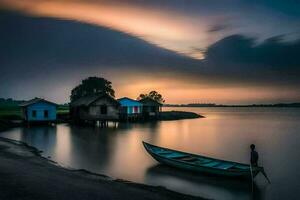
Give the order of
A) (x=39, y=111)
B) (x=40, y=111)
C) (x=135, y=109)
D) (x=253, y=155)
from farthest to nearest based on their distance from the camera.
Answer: (x=135, y=109), (x=40, y=111), (x=39, y=111), (x=253, y=155)

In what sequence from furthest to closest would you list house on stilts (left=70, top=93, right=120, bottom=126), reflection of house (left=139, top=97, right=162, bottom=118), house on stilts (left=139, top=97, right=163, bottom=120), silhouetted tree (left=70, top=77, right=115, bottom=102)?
1. silhouetted tree (left=70, top=77, right=115, bottom=102)
2. reflection of house (left=139, top=97, right=162, bottom=118)
3. house on stilts (left=139, top=97, right=163, bottom=120)
4. house on stilts (left=70, top=93, right=120, bottom=126)

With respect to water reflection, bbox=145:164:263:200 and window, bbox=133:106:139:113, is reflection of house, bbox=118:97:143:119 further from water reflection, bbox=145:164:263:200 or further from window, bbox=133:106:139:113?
water reflection, bbox=145:164:263:200

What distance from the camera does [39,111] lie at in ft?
165

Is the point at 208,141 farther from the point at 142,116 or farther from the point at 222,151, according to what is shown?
the point at 142,116

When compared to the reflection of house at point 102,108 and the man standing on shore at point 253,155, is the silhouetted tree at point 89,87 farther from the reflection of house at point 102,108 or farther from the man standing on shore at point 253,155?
the man standing on shore at point 253,155

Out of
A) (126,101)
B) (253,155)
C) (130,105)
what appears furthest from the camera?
(130,105)

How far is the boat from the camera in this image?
16281mm

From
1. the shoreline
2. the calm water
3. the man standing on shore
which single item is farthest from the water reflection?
the shoreline

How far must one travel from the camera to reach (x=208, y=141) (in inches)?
1518

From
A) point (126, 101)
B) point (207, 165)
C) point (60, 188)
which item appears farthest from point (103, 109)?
point (60, 188)

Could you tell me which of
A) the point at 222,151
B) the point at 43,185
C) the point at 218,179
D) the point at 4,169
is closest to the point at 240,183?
the point at 218,179

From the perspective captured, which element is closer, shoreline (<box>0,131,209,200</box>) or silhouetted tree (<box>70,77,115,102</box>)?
shoreline (<box>0,131,209,200</box>)

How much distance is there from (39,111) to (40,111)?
18 cm

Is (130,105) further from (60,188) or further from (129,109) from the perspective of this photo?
(60,188)
